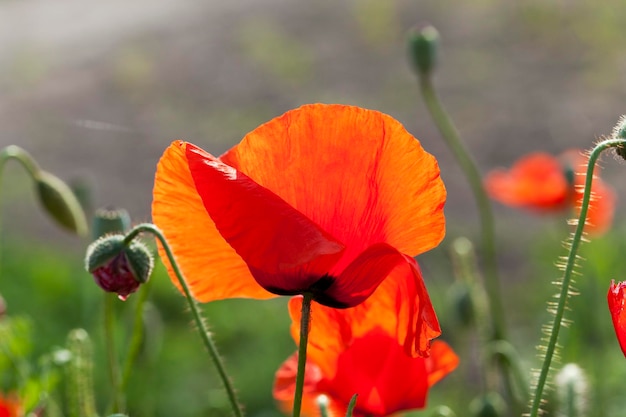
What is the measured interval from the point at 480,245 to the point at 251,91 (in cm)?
288

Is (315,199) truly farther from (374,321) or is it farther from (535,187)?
(535,187)

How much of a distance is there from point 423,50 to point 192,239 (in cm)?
105

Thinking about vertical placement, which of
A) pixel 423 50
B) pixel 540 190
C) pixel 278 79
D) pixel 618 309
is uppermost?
pixel 278 79

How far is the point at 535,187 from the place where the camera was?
99.5 inches

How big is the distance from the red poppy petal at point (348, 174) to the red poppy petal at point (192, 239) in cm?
4

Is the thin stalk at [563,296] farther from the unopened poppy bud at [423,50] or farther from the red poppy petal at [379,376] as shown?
the unopened poppy bud at [423,50]

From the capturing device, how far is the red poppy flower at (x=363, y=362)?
100 centimetres

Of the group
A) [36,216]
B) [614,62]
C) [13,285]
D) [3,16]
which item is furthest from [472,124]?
[3,16]

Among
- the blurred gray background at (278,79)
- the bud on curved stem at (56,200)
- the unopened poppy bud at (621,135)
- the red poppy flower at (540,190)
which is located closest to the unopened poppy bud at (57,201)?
the bud on curved stem at (56,200)

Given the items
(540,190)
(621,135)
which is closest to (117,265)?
(621,135)

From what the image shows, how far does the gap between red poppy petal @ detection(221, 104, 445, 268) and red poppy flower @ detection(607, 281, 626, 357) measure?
132 mm

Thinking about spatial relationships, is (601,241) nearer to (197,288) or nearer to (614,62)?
(197,288)

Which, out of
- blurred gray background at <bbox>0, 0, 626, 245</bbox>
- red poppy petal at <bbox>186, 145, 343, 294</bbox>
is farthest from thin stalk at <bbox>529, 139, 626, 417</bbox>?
blurred gray background at <bbox>0, 0, 626, 245</bbox>

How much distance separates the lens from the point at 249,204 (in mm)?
838
